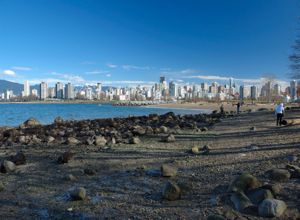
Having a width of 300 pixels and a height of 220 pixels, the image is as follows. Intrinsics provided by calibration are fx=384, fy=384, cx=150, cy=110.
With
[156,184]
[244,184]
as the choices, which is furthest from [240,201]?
[156,184]

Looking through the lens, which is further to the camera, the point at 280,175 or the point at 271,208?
the point at 280,175

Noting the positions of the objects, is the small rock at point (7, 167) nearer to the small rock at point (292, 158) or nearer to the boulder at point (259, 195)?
the boulder at point (259, 195)

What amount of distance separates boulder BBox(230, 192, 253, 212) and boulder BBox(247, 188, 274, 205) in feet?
0.44

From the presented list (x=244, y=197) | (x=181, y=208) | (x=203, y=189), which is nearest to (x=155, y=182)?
(x=203, y=189)

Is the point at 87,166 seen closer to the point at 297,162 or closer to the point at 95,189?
the point at 95,189

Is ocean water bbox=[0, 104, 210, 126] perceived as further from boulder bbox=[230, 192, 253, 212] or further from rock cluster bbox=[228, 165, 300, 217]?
boulder bbox=[230, 192, 253, 212]

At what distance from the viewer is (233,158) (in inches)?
436

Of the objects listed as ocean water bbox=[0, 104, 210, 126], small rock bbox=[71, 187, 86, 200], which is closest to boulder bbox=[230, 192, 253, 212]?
small rock bbox=[71, 187, 86, 200]

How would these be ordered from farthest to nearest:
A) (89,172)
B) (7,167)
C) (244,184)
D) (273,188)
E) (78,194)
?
(7,167) < (89,172) < (78,194) < (244,184) < (273,188)

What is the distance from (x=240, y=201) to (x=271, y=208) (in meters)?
0.57

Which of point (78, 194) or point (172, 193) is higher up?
point (172, 193)

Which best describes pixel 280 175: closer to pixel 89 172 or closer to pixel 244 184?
pixel 244 184

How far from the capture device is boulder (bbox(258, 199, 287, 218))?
19.7 feet

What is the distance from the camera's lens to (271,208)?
604cm
